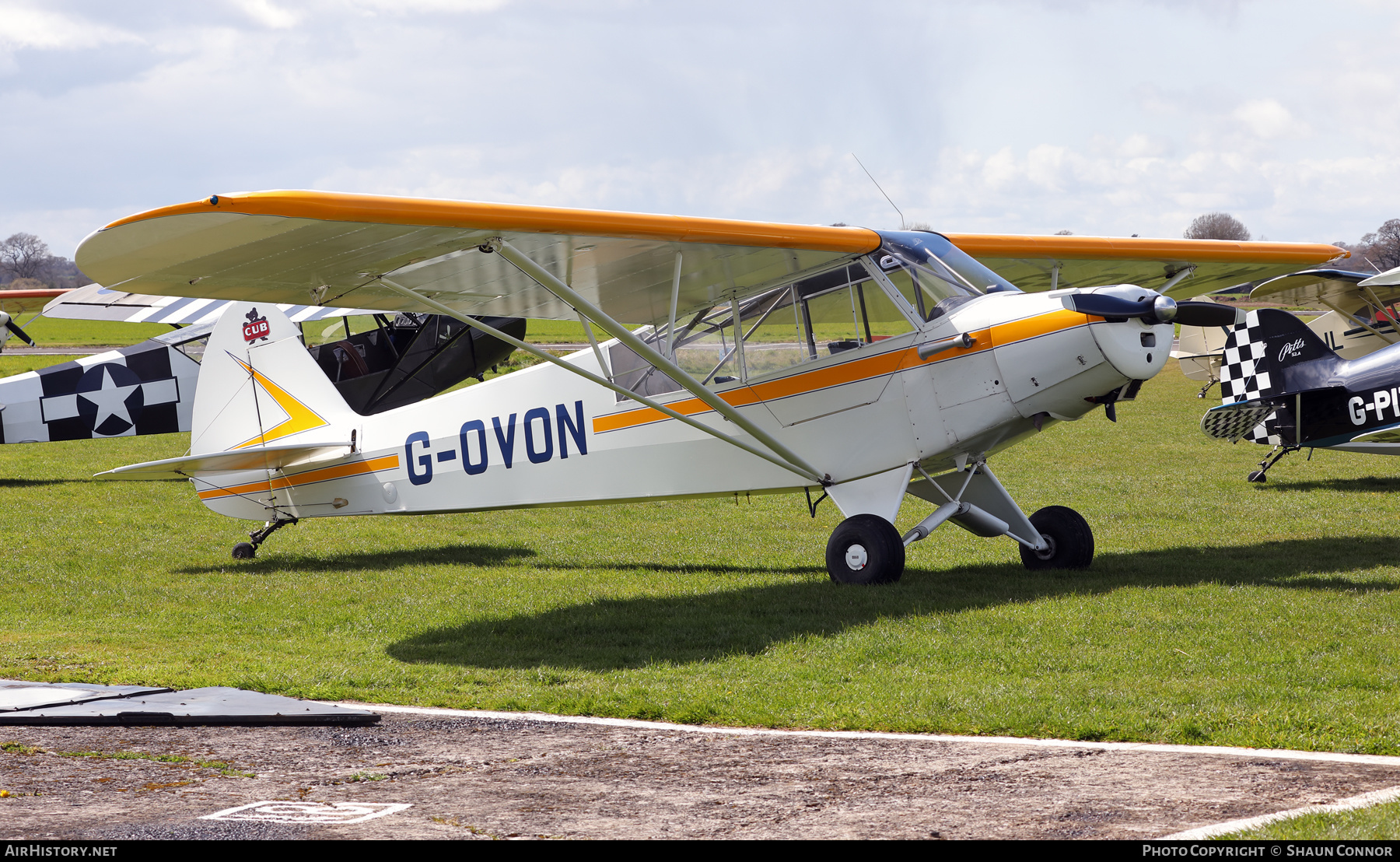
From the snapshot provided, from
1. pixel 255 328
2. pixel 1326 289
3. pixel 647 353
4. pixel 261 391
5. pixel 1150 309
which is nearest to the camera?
pixel 1150 309

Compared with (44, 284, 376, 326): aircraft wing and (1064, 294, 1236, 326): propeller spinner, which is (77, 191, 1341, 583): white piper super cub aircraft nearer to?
(1064, 294, 1236, 326): propeller spinner

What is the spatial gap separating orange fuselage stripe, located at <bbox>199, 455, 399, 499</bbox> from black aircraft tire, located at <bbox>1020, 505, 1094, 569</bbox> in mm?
6120

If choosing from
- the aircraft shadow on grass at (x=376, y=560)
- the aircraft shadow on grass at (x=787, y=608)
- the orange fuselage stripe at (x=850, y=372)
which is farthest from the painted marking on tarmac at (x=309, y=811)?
the aircraft shadow on grass at (x=376, y=560)

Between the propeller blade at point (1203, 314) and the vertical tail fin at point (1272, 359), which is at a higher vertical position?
the propeller blade at point (1203, 314)

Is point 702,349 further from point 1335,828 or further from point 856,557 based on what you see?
point 1335,828

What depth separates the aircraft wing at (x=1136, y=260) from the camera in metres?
10.8

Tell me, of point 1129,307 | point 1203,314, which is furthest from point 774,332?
point 1203,314

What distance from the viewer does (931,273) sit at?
9000 millimetres

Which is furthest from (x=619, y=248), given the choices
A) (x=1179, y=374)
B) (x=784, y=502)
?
(x=1179, y=374)

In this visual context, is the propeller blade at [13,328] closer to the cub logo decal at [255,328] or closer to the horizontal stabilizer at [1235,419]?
the cub logo decal at [255,328]

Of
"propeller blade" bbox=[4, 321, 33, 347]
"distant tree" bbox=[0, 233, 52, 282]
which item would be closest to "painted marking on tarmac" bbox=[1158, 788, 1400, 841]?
"propeller blade" bbox=[4, 321, 33, 347]

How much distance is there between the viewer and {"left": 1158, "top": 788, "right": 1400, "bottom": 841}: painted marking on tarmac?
11.7ft

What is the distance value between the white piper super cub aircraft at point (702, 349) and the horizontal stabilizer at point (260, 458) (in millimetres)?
33

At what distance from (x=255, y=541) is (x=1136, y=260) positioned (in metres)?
9.38
